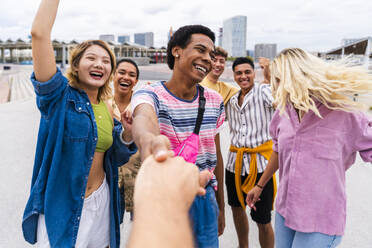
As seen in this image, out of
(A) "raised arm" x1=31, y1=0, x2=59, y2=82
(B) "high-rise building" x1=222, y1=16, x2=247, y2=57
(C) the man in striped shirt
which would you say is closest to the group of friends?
(A) "raised arm" x1=31, y1=0, x2=59, y2=82

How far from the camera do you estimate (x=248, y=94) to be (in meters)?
2.70

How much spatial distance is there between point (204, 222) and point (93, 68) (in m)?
1.23

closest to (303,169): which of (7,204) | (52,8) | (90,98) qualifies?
(90,98)

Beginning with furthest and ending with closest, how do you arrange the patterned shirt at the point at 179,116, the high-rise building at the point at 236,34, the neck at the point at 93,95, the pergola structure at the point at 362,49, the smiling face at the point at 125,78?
the high-rise building at the point at 236,34, the pergola structure at the point at 362,49, the smiling face at the point at 125,78, the neck at the point at 93,95, the patterned shirt at the point at 179,116

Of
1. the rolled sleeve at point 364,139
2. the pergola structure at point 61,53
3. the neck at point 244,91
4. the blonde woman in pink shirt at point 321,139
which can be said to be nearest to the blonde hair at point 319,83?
the blonde woman in pink shirt at point 321,139

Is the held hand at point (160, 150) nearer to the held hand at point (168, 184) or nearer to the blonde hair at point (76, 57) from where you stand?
the held hand at point (168, 184)

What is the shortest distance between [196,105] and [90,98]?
2.56 ft

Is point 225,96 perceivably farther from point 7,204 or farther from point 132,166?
point 7,204

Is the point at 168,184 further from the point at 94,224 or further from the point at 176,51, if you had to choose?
the point at 94,224

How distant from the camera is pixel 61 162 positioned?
5.06ft

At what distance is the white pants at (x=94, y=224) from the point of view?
1561 millimetres

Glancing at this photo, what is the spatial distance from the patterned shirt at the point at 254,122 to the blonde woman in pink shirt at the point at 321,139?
95 cm

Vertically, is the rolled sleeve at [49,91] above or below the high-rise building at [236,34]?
below

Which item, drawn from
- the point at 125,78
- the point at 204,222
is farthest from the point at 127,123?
the point at 125,78
